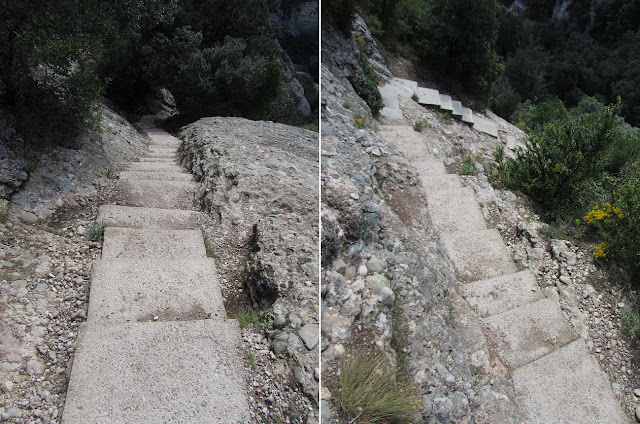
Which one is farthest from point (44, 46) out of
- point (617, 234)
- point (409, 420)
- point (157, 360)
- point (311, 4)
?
point (311, 4)

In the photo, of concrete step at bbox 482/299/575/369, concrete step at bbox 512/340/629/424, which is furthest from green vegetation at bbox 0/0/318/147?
concrete step at bbox 512/340/629/424

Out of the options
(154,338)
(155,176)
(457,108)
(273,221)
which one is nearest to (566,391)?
(273,221)

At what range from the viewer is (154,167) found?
20.9 feet

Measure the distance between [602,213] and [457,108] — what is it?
15.2ft

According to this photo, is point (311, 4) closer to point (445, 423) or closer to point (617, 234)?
point (617, 234)

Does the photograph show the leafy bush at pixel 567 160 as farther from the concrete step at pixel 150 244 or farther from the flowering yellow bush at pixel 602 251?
the concrete step at pixel 150 244

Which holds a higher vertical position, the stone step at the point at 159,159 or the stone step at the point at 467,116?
the stone step at the point at 467,116

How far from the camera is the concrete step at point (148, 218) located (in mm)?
4000

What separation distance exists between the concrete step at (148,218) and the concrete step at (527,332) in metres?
2.78

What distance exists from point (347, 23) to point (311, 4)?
1608 centimetres

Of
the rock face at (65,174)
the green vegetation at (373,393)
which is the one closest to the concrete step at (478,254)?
the green vegetation at (373,393)

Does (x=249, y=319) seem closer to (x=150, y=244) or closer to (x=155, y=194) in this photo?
(x=150, y=244)

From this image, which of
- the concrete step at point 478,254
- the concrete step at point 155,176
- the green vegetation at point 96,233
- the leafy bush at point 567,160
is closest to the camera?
the green vegetation at point 96,233

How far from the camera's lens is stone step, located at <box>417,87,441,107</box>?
8562 millimetres
